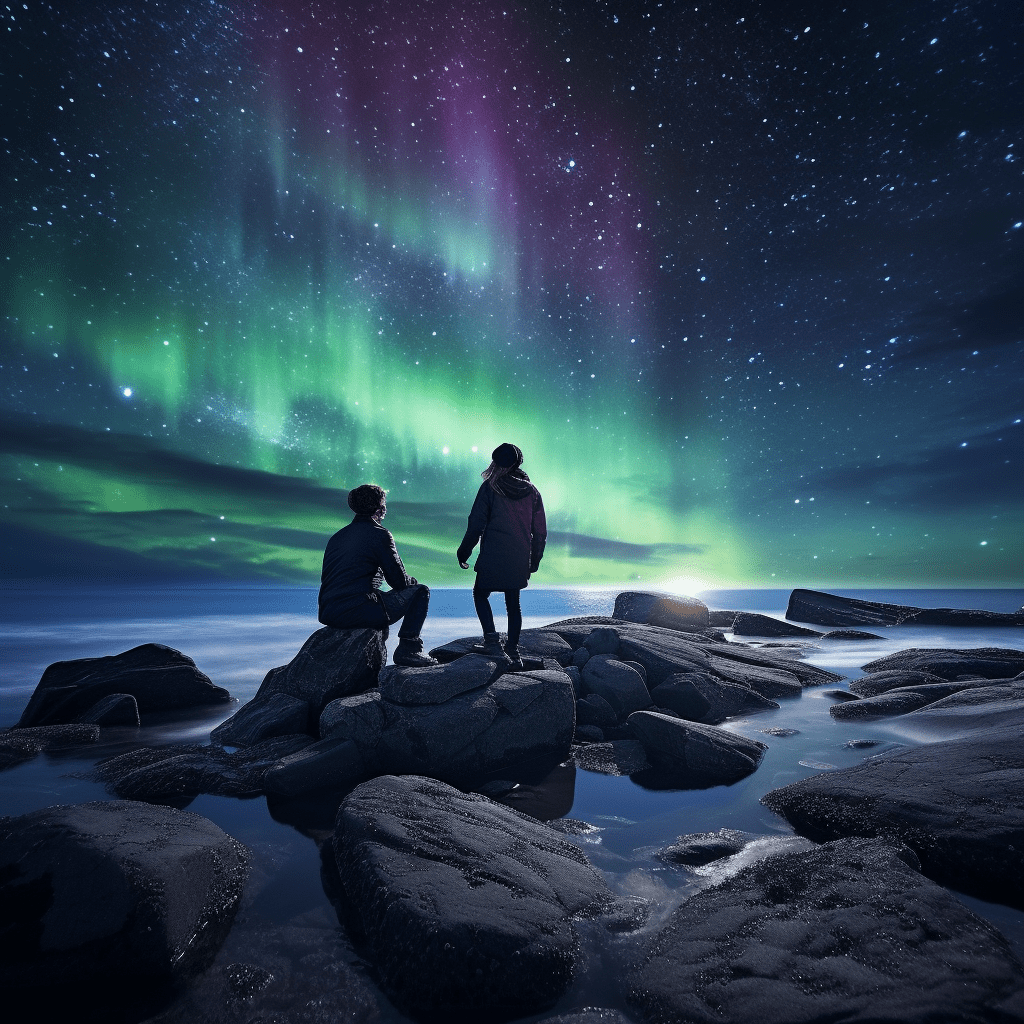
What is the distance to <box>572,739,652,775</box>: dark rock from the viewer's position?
535cm

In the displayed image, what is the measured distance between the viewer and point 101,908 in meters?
2.45

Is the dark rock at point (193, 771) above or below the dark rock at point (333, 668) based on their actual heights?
below

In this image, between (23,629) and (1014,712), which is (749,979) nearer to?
(1014,712)

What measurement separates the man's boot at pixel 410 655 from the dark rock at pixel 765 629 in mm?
19951

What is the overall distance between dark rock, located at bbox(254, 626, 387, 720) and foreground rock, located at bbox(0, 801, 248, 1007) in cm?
317

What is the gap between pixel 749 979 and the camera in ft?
6.83

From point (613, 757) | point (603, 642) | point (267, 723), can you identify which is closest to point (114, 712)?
point (267, 723)

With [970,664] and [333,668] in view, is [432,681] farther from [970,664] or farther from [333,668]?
[970,664]

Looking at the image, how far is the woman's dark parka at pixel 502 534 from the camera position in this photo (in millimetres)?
6254

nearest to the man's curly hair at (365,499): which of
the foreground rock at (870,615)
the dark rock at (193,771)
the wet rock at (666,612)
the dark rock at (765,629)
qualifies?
the dark rock at (193,771)

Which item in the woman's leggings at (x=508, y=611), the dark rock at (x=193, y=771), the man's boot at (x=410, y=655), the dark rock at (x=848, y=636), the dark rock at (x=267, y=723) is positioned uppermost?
the woman's leggings at (x=508, y=611)

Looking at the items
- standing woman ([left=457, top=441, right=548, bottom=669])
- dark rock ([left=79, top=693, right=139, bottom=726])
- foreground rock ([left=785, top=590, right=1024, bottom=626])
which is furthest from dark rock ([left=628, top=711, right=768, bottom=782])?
foreground rock ([left=785, top=590, right=1024, bottom=626])

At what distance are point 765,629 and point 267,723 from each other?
72.2ft

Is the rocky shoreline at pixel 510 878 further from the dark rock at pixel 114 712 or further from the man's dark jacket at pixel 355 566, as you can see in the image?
the dark rock at pixel 114 712
